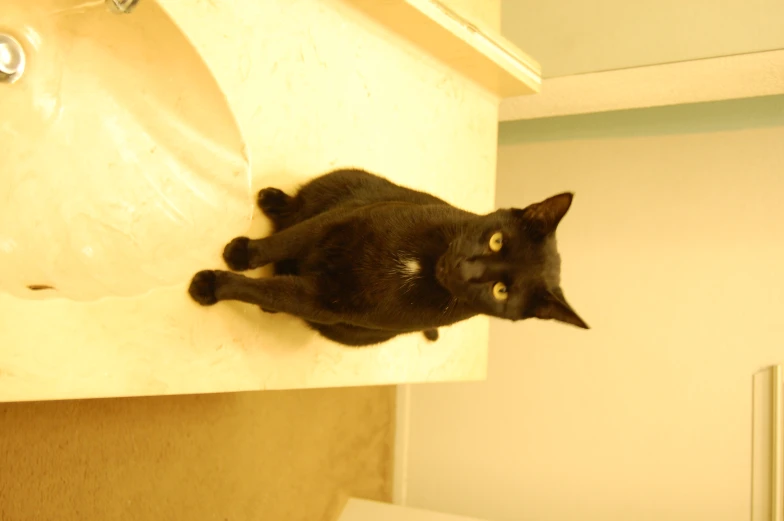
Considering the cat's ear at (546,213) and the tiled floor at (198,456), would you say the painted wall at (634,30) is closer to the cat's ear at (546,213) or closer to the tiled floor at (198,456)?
the cat's ear at (546,213)

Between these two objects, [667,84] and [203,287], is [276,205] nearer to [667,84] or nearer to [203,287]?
[203,287]

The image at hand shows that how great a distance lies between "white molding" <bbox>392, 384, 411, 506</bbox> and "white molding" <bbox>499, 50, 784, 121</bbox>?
1.23 m

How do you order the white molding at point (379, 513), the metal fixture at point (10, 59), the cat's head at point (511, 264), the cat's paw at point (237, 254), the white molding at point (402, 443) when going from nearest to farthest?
1. the metal fixture at point (10, 59)
2. the cat's head at point (511, 264)
3. the cat's paw at point (237, 254)
4. the white molding at point (379, 513)
5. the white molding at point (402, 443)

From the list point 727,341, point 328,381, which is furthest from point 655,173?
point 328,381

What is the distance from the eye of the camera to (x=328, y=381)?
112 centimetres

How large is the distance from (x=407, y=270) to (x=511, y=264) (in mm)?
148

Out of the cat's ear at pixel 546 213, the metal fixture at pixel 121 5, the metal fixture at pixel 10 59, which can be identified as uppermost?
the metal fixture at pixel 121 5

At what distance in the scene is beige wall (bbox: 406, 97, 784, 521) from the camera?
167 cm

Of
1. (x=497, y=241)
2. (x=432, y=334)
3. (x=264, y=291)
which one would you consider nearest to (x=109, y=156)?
(x=264, y=291)

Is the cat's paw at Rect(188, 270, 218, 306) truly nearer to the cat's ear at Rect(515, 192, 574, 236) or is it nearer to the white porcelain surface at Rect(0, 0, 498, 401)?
the white porcelain surface at Rect(0, 0, 498, 401)

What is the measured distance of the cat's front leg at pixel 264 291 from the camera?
841mm

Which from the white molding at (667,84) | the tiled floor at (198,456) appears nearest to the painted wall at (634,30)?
the white molding at (667,84)

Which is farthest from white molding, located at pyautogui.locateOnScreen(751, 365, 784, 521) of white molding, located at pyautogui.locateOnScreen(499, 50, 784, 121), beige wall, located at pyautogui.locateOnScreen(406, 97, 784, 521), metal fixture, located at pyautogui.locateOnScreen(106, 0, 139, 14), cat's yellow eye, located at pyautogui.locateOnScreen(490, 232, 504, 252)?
metal fixture, located at pyautogui.locateOnScreen(106, 0, 139, 14)

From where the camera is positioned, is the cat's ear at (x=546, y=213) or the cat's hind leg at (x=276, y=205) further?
the cat's hind leg at (x=276, y=205)
